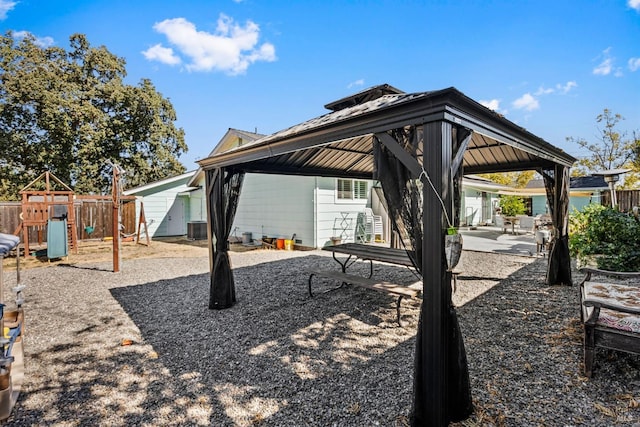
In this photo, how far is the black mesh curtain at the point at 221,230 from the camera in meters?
5.16

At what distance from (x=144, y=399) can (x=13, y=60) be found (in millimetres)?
23041

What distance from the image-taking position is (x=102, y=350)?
3.73 metres

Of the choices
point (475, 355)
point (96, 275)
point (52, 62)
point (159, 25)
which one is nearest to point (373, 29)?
point (159, 25)

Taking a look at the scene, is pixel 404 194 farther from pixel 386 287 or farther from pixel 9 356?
pixel 9 356

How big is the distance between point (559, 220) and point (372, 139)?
4.66 m

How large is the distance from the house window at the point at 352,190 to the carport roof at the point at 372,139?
9.46 ft

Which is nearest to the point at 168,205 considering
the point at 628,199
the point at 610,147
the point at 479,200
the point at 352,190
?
the point at 352,190

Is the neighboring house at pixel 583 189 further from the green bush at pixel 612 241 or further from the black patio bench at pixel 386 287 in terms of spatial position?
the black patio bench at pixel 386 287

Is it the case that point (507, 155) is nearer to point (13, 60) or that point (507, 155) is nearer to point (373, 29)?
point (373, 29)

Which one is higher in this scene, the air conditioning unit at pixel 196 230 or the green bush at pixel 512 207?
the green bush at pixel 512 207

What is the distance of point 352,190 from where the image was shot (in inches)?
471

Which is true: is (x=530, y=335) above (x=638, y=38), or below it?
below

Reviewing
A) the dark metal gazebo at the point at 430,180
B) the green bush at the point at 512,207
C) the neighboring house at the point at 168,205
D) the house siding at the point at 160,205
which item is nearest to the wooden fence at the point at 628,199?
the green bush at the point at 512,207

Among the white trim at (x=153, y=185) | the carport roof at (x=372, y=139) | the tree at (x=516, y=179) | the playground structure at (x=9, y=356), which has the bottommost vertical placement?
the playground structure at (x=9, y=356)
